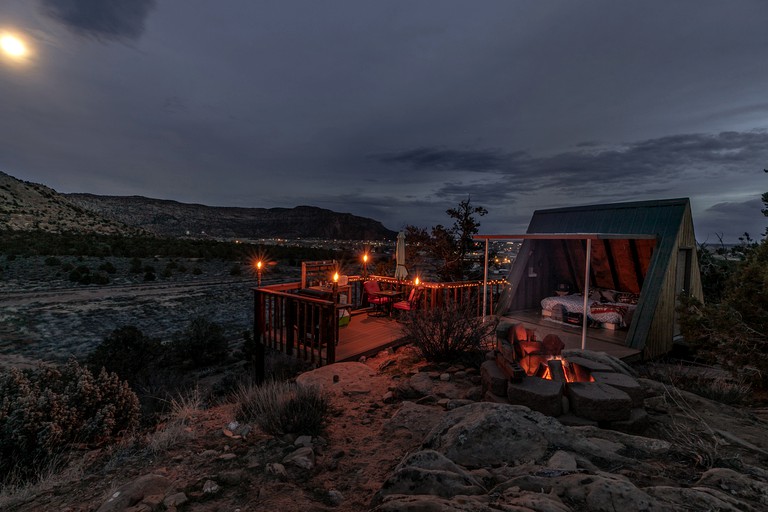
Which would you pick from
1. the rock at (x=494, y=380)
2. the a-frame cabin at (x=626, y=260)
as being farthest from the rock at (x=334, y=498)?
the a-frame cabin at (x=626, y=260)

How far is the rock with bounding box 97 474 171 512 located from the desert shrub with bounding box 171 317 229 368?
7.55 m

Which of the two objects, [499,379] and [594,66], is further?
[594,66]

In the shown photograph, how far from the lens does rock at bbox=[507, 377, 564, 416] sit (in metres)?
3.87

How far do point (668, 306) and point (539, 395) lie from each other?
6796 mm

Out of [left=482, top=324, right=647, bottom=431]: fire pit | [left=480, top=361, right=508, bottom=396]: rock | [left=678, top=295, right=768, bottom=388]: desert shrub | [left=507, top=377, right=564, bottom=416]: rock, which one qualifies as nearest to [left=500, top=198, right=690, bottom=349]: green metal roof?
[left=678, top=295, right=768, bottom=388]: desert shrub

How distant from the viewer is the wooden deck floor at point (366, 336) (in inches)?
295

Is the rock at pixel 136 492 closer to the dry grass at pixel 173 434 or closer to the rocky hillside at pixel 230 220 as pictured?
the dry grass at pixel 173 434

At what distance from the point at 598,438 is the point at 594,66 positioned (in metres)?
12.9

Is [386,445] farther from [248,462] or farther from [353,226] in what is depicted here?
[353,226]

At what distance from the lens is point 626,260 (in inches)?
403

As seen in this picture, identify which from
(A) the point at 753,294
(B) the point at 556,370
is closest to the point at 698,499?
(B) the point at 556,370

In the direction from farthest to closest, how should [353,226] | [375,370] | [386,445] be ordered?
[353,226]
[375,370]
[386,445]

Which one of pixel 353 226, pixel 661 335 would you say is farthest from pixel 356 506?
pixel 353 226

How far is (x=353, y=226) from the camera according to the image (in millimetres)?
88188
